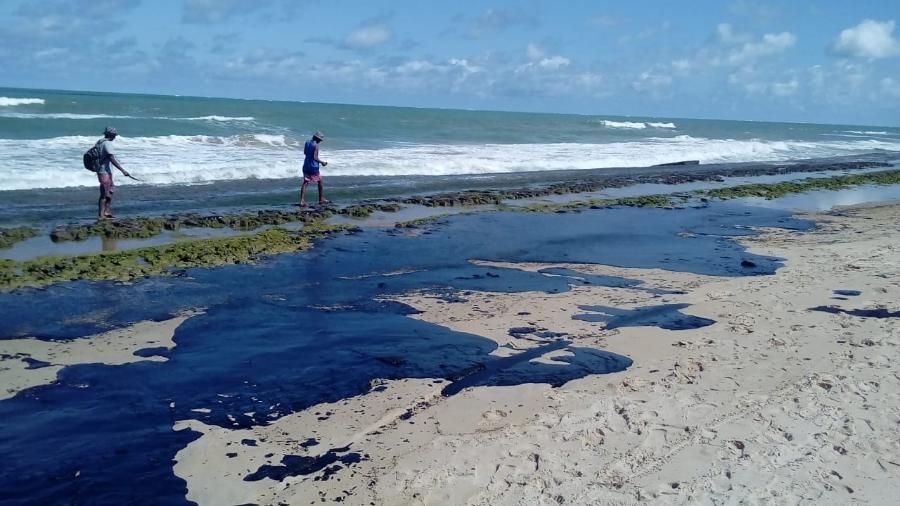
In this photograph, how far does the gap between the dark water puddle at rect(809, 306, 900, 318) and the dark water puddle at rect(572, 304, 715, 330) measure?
1.40 meters

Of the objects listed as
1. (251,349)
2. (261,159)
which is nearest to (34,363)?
(251,349)

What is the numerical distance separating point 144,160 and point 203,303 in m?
15.5

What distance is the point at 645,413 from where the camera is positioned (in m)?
4.93

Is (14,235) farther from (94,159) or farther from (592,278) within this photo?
(592,278)

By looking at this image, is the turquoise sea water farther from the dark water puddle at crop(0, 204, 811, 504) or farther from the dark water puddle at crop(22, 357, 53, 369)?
the dark water puddle at crop(22, 357, 53, 369)

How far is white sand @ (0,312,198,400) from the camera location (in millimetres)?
5503

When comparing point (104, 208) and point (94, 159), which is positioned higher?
point (94, 159)

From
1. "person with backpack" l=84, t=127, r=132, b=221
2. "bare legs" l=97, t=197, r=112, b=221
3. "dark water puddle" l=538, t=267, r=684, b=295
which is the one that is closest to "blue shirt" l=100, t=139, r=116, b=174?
"person with backpack" l=84, t=127, r=132, b=221

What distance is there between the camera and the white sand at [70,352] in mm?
5503

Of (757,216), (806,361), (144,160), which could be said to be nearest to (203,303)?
(806,361)

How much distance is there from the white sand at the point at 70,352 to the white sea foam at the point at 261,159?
470 inches

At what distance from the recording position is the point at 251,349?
6.30 metres

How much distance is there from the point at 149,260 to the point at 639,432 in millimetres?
7227

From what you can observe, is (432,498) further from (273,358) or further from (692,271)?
(692,271)
